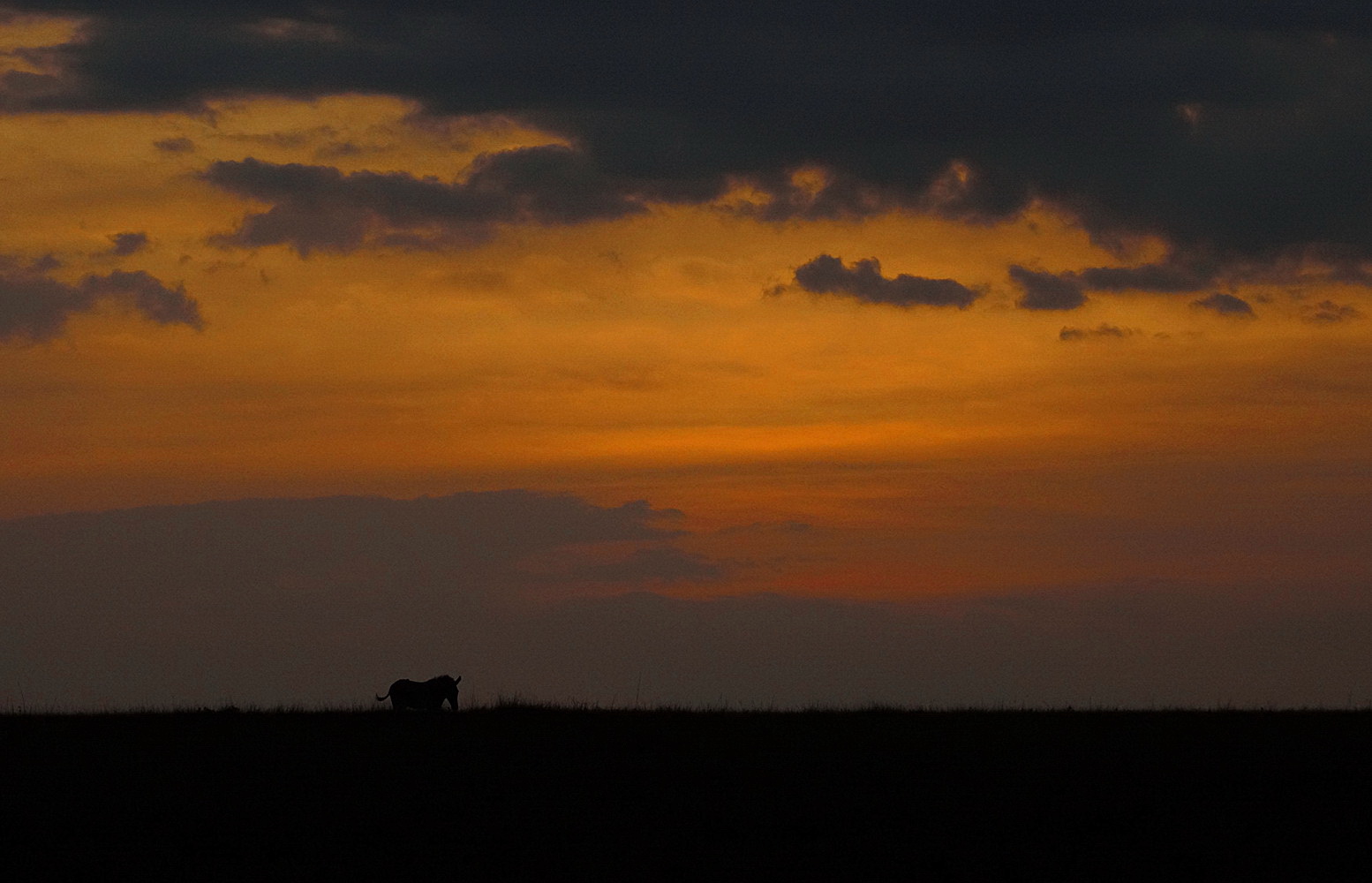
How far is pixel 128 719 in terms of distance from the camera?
2634cm

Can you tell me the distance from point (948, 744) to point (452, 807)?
8131 mm

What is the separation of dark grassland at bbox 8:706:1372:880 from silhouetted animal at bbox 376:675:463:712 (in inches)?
51.7

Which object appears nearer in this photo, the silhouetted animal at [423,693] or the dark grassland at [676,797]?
the dark grassland at [676,797]

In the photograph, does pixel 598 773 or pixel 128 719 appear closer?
pixel 598 773

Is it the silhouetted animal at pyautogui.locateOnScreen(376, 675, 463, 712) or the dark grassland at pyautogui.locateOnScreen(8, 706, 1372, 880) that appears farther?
the silhouetted animal at pyautogui.locateOnScreen(376, 675, 463, 712)

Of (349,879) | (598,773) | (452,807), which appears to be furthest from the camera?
(598,773)

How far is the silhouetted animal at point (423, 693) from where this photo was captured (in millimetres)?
27828

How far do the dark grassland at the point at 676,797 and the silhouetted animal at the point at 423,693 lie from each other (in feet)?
Result: 4.31

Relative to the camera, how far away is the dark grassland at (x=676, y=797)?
17484 millimetres

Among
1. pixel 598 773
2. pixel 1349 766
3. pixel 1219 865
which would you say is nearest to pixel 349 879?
pixel 598 773

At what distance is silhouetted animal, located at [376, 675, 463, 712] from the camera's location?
27828 millimetres

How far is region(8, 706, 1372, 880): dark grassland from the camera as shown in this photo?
1748 cm

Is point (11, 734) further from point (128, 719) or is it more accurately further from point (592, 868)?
point (592, 868)

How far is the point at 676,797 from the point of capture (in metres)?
20.4
